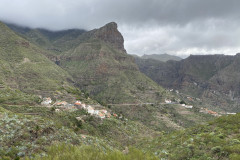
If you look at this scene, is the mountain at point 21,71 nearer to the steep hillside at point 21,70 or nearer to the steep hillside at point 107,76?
the steep hillside at point 21,70

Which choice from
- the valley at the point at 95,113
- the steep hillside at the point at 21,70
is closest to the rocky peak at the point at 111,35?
the valley at the point at 95,113

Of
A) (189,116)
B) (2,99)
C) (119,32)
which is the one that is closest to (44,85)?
(2,99)

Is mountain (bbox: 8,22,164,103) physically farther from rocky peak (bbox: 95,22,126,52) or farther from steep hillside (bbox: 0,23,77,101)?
steep hillside (bbox: 0,23,77,101)

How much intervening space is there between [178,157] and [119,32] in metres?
196

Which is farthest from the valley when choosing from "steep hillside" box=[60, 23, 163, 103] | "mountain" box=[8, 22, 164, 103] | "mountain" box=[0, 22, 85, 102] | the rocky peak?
the rocky peak

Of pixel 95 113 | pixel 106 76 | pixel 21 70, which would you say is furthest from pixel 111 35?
pixel 95 113

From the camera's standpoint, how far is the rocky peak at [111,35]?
576ft

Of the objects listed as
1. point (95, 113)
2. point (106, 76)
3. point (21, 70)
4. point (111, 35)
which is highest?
point (111, 35)

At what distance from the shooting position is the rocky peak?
17550 cm

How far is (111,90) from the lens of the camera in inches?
3967

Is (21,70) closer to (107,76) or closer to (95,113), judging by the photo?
(95,113)

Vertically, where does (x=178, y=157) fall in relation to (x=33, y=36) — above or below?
below

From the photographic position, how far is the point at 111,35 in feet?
594

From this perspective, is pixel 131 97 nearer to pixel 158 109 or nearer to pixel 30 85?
pixel 158 109
